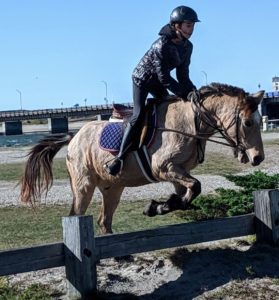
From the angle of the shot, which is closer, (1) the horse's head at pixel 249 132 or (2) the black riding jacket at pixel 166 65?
(1) the horse's head at pixel 249 132

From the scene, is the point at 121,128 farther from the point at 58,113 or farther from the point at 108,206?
the point at 58,113

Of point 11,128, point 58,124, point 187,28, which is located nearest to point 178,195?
point 187,28

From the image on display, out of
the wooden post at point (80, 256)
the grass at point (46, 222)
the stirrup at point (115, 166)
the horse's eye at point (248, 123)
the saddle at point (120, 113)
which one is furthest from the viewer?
the grass at point (46, 222)

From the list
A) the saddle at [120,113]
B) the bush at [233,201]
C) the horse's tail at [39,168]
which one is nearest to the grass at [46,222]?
the bush at [233,201]

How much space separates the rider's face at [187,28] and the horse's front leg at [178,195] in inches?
63.5

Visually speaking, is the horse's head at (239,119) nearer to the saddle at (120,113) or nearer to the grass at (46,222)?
the saddle at (120,113)

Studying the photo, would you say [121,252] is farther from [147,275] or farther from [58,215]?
[58,215]

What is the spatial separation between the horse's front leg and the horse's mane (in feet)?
3.36

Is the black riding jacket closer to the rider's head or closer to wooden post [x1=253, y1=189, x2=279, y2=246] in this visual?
the rider's head

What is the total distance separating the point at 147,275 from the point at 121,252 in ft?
1.87

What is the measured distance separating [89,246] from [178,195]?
1484 millimetres

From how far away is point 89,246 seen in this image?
6.71m

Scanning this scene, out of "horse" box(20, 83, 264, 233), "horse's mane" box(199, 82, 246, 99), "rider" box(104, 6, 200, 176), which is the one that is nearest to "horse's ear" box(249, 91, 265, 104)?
"horse" box(20, 83, 264, 233)

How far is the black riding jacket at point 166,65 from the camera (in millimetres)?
7836
